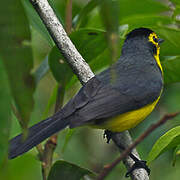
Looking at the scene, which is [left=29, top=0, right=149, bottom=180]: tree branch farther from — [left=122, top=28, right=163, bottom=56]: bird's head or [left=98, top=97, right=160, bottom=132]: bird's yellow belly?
[left=122, top=28, right=163, bottom=56]: bird's head

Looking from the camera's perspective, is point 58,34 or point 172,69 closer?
point 58,34

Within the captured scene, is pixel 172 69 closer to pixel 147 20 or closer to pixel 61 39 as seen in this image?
pixel 147 20

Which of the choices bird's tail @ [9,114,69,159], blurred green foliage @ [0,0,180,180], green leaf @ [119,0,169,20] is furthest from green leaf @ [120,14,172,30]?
bird's tail @ [9,114,69,159]

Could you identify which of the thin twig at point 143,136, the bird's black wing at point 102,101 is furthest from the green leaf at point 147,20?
the thin twig at point 143,136

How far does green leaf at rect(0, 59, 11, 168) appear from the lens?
1.22 meters

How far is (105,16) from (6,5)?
31 centimetres

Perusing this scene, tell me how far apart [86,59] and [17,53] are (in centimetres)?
203

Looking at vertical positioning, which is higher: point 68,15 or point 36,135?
point 68,15

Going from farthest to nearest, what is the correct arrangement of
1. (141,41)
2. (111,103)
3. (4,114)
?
(141,41), (111,103), (4,114)

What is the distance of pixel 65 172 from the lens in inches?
89.5

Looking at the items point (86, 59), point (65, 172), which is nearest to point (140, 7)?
point (86, 59)

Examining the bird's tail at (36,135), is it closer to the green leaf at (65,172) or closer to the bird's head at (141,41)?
the green leaf at (65,172)

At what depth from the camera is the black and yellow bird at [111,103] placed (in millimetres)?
2900

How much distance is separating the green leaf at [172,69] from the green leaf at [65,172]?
1300 mm
